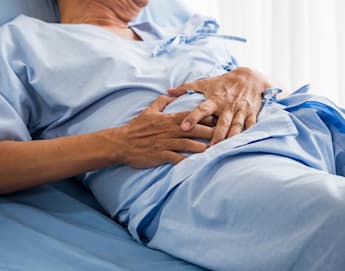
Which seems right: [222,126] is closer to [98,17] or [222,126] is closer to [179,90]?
[179,90]

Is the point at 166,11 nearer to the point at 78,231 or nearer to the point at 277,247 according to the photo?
the point at 78,231

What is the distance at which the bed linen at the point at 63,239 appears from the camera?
909mm

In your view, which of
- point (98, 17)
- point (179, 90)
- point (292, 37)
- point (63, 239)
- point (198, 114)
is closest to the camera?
point (63, 239)

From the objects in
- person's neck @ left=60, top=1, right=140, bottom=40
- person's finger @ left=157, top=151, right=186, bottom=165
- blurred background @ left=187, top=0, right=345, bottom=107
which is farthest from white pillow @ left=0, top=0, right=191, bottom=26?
person's finger @ left=157, top=151, right=186, bottom=165

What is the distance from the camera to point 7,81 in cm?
120

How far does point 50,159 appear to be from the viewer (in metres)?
1.10

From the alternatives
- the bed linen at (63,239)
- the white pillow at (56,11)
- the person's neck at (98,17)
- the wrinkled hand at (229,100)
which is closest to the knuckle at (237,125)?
the wrinkled hand at (229,100)

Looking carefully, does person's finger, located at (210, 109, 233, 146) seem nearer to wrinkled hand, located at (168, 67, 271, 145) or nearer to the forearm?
wrinkled hand, located at (168, 67, 271, 145)

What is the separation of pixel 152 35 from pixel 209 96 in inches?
16.0

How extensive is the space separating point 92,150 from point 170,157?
148mm

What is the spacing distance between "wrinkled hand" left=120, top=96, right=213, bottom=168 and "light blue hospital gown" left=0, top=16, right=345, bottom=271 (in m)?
0.03

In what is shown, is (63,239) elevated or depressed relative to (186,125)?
depressed

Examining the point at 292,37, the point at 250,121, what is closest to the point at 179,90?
the point at 250,121

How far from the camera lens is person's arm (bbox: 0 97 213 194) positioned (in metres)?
1.09
